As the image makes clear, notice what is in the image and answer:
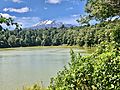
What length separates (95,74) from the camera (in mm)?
6668

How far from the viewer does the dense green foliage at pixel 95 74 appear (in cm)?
654

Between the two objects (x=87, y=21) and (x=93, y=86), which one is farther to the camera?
(x=87, y=21)

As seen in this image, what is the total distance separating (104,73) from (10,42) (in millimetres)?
193985

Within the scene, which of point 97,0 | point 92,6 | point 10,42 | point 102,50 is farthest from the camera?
point 10,42

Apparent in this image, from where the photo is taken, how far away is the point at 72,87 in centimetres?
690

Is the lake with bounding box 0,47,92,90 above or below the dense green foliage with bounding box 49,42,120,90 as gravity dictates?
below

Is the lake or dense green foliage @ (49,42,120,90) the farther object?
the lake

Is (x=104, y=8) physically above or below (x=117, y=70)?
above

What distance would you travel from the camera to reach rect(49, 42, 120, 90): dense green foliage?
6539 millimetres

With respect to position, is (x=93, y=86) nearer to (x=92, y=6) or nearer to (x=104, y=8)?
(x=104, y=8)

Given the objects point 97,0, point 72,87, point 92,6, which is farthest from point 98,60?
point 92,6

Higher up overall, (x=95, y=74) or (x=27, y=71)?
(x=95, y=74)

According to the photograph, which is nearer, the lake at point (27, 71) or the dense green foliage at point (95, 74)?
the dense green foliage at point (95, 74)

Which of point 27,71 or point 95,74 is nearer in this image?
point 95,74
